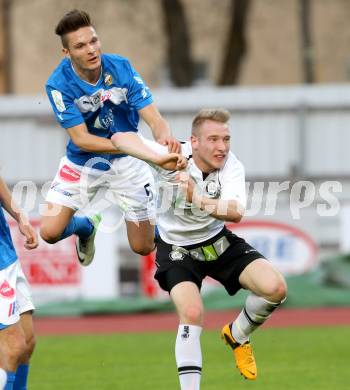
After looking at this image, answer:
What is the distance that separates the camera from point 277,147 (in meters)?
21.0

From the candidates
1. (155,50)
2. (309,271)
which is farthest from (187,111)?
(155,50)

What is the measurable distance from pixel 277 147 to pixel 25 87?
71.1 feet

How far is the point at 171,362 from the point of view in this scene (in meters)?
11.9

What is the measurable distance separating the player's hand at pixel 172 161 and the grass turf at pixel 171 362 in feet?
8.89

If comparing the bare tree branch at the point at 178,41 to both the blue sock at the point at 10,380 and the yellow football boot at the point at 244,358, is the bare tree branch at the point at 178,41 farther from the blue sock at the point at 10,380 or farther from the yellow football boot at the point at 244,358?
the blue sock at the point at 10,380

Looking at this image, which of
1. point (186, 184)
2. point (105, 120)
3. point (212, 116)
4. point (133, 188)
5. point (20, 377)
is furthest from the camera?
point (133, 188)

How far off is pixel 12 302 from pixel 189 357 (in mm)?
1424

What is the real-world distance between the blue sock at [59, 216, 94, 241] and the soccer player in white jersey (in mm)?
1386

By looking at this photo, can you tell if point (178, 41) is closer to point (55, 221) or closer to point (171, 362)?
point (171, 362)

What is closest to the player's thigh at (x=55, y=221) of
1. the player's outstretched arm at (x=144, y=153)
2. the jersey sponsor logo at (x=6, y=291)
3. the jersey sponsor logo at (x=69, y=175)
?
the jersey sponsor logo at (x=69, y=175)

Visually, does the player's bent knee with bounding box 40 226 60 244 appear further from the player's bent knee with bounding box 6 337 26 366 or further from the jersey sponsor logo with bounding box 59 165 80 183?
the player's bent knee with bounding box 6 337 26 366

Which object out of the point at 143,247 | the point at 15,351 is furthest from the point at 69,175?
the point at 15,351

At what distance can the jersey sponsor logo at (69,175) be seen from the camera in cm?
1010

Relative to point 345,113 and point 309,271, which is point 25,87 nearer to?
point 345,113
